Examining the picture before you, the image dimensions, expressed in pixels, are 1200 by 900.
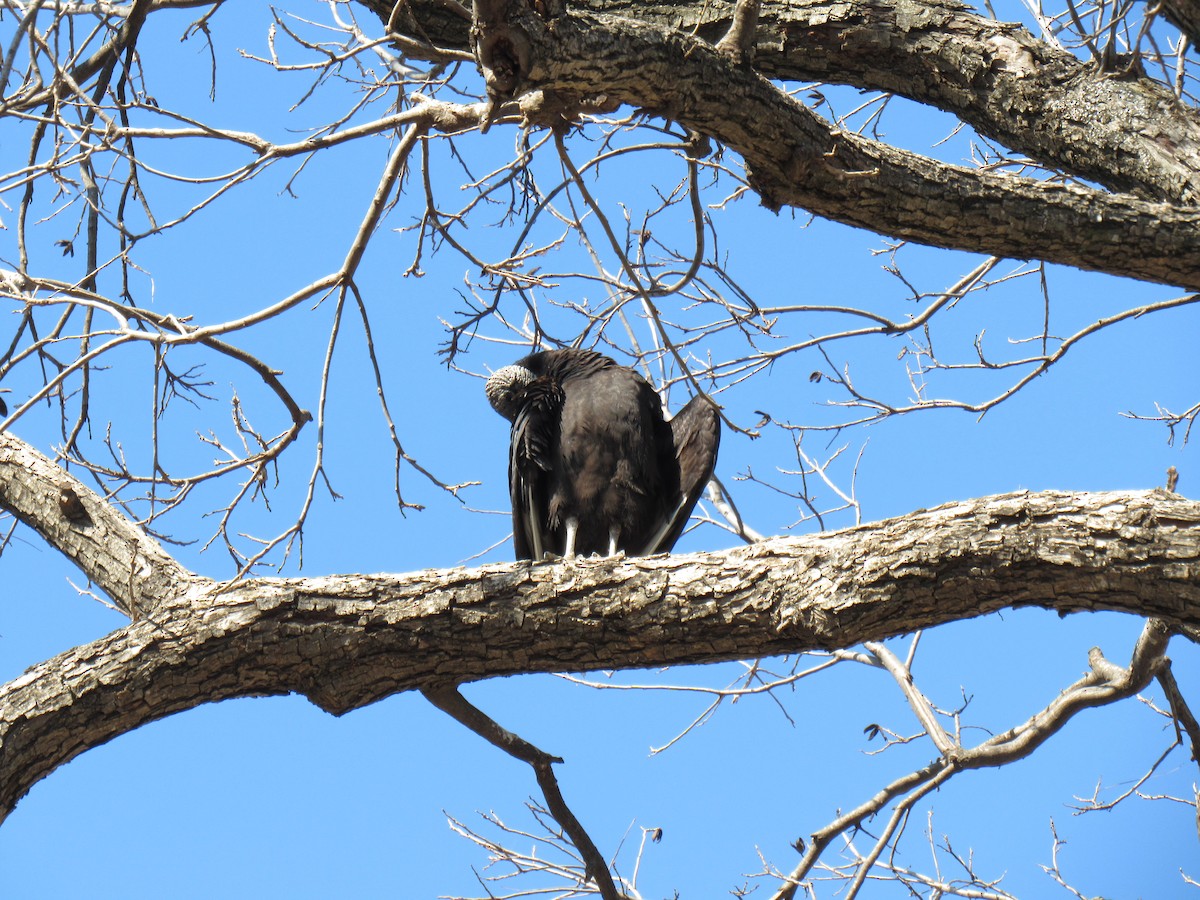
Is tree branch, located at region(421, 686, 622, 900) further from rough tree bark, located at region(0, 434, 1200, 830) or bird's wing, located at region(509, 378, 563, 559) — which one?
bird's wing, located at region(509, 378, 563, 559)

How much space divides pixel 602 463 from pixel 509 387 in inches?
20.6

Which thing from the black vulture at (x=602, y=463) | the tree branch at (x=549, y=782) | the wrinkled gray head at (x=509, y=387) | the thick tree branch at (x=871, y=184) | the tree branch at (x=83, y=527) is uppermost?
the wrinkled gray head at (x=509, y=387)

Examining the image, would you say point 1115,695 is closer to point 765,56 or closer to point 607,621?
point 607,621

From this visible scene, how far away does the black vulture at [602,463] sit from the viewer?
3.70m

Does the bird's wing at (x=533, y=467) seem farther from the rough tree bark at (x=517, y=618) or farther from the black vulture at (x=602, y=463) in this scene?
the rough tree bark at (x=517, y=618)

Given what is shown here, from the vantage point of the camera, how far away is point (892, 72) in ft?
10.1

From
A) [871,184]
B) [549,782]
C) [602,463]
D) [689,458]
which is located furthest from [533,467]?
[871,184]

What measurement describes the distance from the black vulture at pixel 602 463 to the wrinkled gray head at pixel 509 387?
65mm

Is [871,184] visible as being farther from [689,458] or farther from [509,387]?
[509,387]

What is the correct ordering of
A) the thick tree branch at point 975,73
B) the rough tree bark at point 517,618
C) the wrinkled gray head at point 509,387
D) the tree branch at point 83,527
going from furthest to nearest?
the wrinkled gray head at point 509,387 → the thick tree branch at point 975,73 → the tree branch at point 83,527 → the rough tree bark at point 517,618

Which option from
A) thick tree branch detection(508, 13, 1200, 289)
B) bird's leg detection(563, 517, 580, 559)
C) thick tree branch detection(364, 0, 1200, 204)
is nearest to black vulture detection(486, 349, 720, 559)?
bird's leg detection(563, 517, 580, 559)

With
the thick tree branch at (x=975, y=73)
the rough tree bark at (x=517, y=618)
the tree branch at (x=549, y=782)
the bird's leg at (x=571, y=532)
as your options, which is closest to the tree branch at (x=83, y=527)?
the rough tree bark at (x=517, y=618)

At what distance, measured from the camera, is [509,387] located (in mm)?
4004

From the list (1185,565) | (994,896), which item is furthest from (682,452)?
(1185,565)
